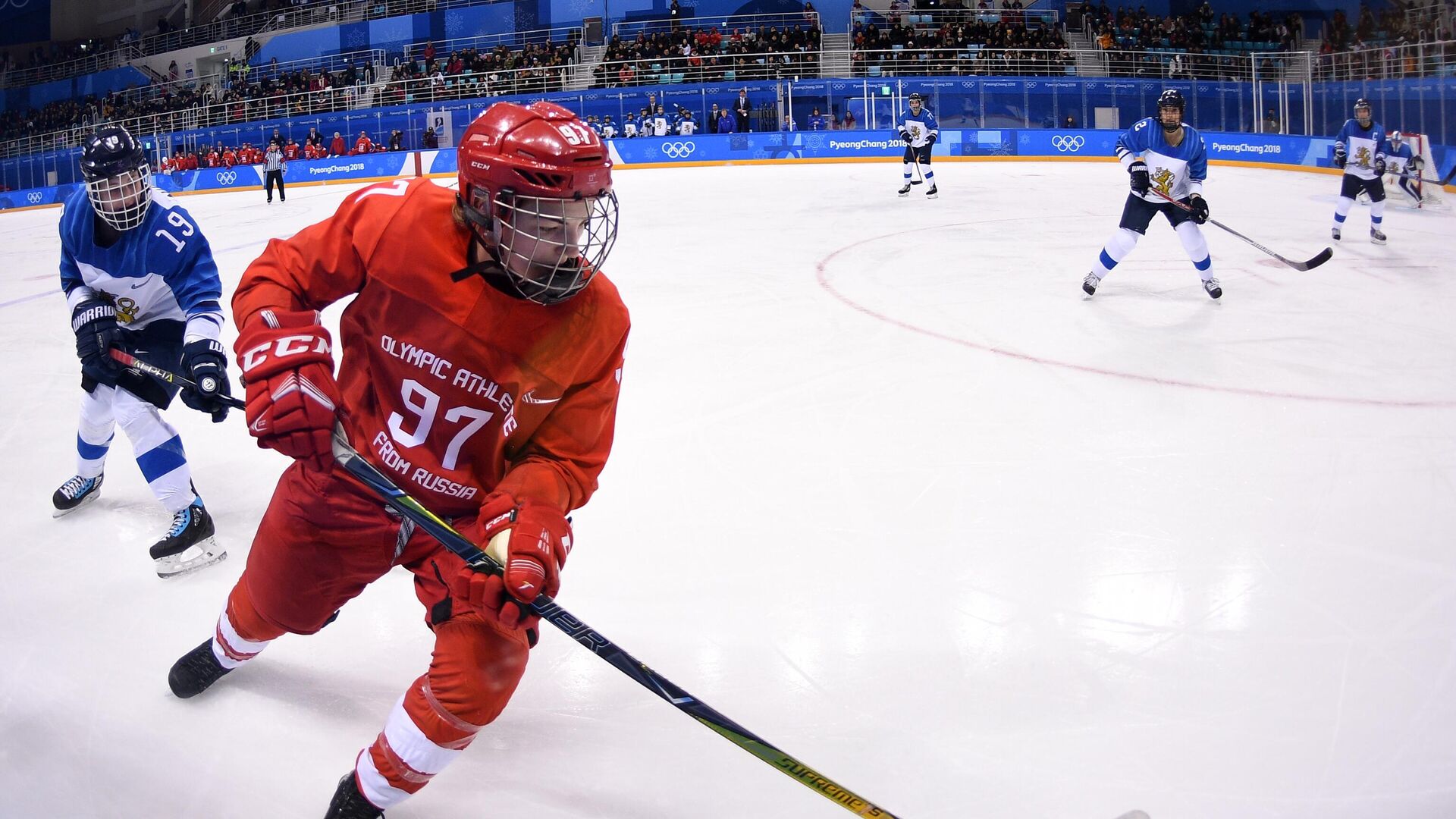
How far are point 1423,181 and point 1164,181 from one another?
330 inches

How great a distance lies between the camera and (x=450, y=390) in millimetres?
1991

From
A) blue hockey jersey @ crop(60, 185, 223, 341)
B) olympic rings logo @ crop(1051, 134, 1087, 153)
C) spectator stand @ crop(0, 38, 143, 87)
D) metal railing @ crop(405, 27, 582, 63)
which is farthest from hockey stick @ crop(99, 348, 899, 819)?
spectator stand @ crop(0, 38, 143, 87)

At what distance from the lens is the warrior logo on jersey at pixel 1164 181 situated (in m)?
7.07

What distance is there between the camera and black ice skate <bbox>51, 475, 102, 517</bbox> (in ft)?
13.0

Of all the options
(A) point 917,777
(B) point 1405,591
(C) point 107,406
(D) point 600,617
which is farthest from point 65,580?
(B) point 1405,591

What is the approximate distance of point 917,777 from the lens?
2.26 metres

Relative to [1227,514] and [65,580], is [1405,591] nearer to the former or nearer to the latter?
[1227,514]

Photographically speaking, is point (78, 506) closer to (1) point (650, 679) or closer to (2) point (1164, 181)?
(1) point (650, 679)

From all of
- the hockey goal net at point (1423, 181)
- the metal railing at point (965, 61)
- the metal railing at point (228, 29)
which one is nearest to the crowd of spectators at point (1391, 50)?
the hockey goal net at point (1423, 181)

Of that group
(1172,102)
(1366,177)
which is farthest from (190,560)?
(1366,177)

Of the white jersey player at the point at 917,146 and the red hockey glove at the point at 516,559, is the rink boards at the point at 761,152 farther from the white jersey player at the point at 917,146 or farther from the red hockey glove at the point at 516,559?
the red hockey glove at the point at 516,559

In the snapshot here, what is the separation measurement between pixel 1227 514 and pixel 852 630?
1723 mm

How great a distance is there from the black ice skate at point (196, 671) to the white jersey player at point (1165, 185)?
6325mm

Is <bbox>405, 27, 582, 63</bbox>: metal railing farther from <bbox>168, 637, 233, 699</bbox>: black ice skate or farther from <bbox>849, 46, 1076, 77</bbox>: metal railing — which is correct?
<bbox>168, 637, 233, 699</bbox>: black ice skate
